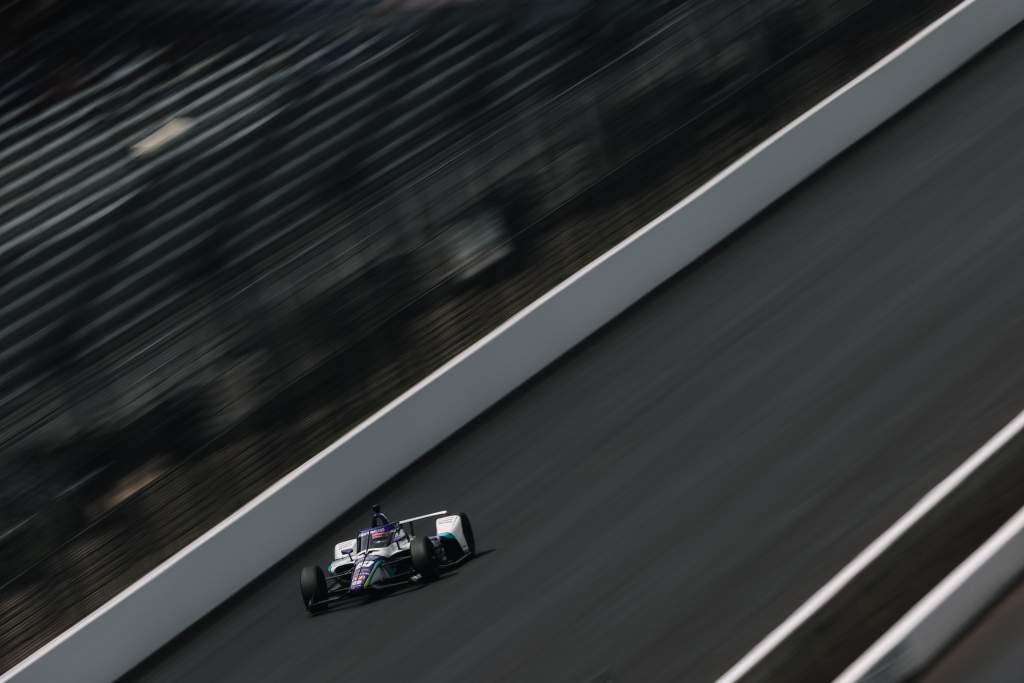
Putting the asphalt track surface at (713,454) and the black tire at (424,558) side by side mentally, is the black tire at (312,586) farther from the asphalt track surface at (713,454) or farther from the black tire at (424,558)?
the black tire at (424,558)

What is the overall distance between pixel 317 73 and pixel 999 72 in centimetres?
702

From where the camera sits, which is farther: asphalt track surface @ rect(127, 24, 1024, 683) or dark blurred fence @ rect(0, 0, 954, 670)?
dark blurred fence @ rect(0, 0, 954, 670)

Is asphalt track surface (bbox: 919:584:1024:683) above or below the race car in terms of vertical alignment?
above

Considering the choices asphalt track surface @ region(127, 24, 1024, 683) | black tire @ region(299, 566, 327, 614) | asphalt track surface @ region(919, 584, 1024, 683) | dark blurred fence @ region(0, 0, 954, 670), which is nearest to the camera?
asphalt track surface @ region(919, 584, 1024, 683)

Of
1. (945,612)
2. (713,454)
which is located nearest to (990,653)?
(945,612)

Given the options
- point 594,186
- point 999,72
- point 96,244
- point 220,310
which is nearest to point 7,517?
point 220,310

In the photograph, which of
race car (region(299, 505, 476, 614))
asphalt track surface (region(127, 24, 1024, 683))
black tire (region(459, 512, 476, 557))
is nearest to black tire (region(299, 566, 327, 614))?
race car (region(299, 505, 476, 614))

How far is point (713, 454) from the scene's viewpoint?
27.5 ft

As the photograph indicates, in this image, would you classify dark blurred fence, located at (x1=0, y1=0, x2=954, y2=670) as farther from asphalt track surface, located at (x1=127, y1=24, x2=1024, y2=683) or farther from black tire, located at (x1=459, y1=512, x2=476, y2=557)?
black tire, located at (x1=459, y1=512, x2=476, y2=557)

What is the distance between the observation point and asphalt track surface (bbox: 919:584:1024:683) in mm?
4965

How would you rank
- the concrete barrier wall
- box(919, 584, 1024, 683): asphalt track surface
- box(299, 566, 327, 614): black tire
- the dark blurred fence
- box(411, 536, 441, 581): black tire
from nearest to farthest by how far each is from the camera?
the concrete barrier wall
box(919, 584, 1024, 683): asphalt track surface
box(411, 536, 441, 581): black tire
box(299, 566, 327, 614): black tire
the dark blurred fence

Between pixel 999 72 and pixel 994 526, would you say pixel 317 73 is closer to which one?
pixel 999 72

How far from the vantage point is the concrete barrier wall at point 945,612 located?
4.75 metres

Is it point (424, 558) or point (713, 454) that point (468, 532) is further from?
point (713, 454)
